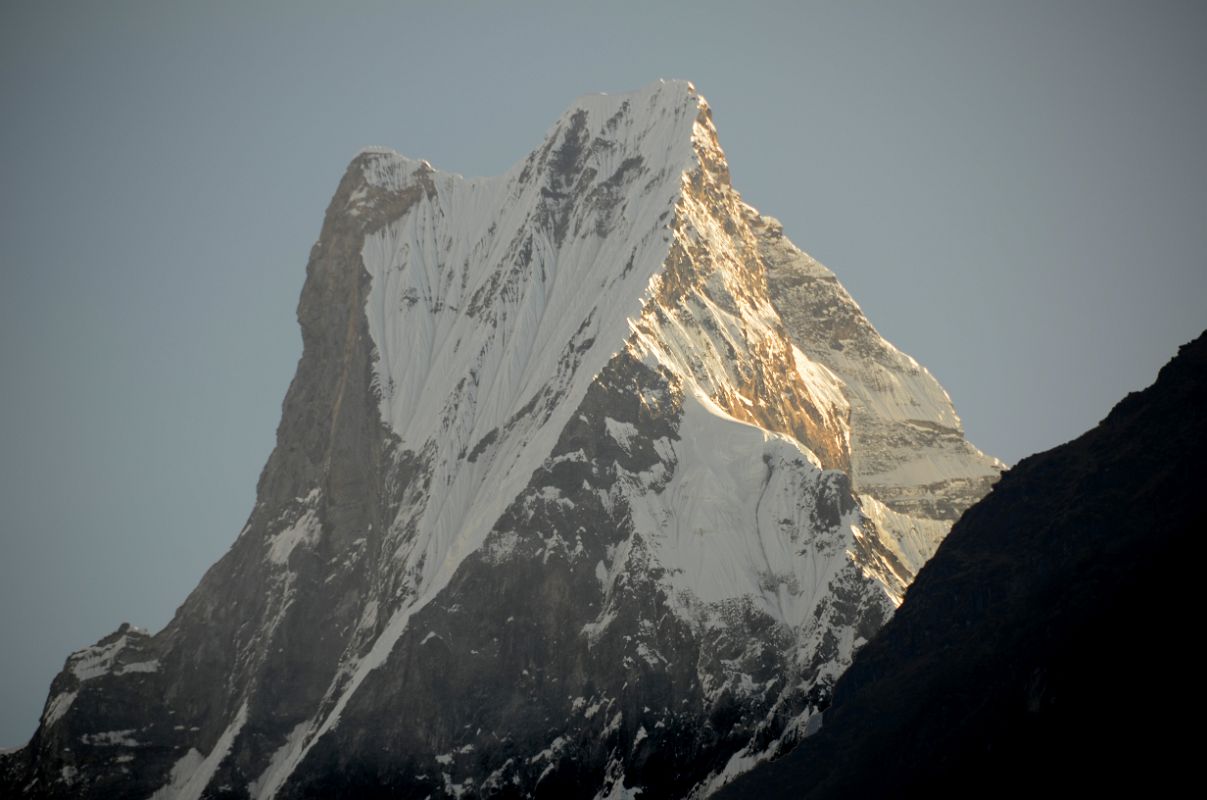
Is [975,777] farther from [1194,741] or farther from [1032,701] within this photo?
[1194,741]

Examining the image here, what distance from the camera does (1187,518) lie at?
194 metres

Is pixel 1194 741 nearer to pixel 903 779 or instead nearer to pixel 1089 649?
pixel 1089 649

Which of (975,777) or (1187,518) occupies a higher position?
(1187,518)

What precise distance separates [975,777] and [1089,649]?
12.4m

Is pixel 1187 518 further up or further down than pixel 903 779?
further up

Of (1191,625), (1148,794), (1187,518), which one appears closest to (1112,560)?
(1187,518)

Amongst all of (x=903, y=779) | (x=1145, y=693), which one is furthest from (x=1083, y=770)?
(x=903, y=779)

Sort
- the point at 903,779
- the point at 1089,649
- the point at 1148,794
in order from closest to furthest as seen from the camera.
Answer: the point at 1148,794 → the point at 1089,649 → the point at 903,779

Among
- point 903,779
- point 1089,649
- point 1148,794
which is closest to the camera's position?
point 1148,794

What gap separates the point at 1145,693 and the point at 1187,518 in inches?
789

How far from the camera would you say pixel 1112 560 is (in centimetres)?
19862

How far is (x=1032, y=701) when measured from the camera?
190 metres

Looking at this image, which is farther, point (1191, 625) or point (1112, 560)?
point (1112, 560)

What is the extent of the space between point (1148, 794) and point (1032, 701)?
2145 centimetres
